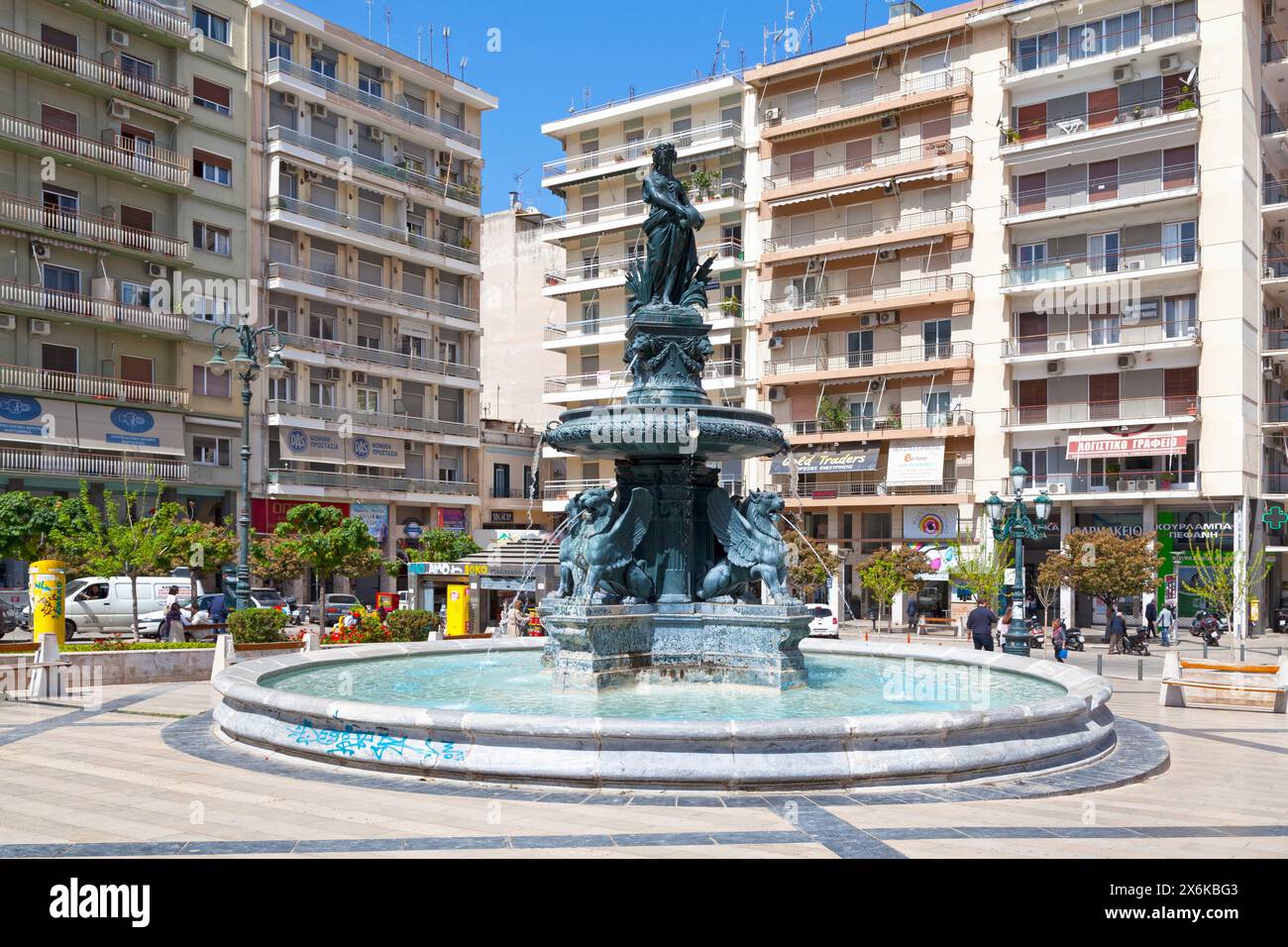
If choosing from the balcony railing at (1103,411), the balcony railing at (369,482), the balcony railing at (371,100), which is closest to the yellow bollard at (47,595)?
the balcony railing at (369,482)

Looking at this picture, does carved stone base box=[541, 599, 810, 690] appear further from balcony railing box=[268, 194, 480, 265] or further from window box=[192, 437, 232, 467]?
balcony railing box=[268, 194, 480, 265]

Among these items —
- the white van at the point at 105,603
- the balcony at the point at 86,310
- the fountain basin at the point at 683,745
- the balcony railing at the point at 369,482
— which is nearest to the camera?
the fountain basin at the point at 683,745

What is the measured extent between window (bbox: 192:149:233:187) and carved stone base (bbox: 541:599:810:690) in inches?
1357

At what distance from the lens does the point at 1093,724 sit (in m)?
10.7

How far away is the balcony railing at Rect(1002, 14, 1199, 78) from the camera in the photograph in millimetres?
39344

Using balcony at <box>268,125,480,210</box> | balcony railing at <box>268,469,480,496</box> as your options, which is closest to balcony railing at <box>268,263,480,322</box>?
balcony at <box>268,125,480,210</box>

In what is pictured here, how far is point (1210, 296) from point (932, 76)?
1372cm

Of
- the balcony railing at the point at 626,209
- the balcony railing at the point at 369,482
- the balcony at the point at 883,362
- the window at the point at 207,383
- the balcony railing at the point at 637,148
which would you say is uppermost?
the balcony railing at the point at 637,148

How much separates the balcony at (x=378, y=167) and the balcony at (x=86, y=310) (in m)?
8.75

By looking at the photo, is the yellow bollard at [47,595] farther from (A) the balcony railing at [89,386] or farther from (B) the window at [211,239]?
(B) the window at [211,239]

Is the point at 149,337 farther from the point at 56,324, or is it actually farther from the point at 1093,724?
the point at 1093,724

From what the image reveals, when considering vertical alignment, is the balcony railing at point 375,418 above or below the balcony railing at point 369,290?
below

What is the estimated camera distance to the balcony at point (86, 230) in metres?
34.9
